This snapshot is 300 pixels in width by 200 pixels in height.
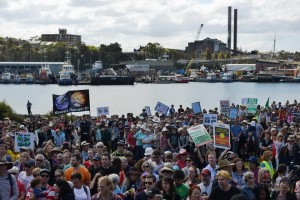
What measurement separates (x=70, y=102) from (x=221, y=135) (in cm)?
941

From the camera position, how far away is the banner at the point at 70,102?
2236 centimetres

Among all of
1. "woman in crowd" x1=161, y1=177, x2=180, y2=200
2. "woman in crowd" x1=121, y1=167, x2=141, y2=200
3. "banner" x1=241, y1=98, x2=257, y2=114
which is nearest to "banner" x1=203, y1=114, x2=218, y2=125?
"banner" x1=241, y1=98, x2=257, y2=114

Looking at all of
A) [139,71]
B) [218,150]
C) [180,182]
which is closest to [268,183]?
[180,182]

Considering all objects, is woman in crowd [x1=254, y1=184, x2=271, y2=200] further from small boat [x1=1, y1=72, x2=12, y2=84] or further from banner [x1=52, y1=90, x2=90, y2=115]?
small boat [x1=1, y1=72, x2=12, y2=84]

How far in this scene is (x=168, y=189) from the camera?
8922mm

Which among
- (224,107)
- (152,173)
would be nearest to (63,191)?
(152,173)

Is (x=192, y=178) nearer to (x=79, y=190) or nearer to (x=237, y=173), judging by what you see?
(x=237, y=173)

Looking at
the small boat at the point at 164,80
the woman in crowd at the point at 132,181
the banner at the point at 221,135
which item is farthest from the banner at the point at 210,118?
the small boat at the point at 164,80

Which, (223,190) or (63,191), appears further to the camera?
(223,190)

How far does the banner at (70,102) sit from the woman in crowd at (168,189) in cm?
1368

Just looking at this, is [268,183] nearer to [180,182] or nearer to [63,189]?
[180,182]

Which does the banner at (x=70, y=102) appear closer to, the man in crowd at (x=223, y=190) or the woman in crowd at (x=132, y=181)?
the woman in crowd at (x=132, y=181)

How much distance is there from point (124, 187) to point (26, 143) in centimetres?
536

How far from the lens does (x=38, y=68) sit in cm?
18250
